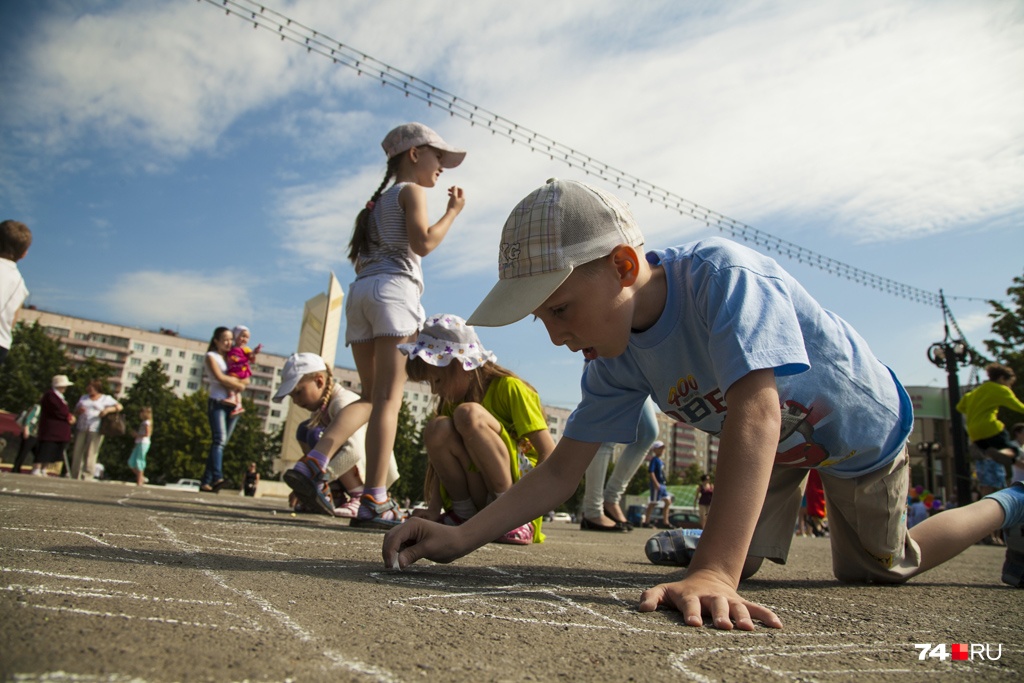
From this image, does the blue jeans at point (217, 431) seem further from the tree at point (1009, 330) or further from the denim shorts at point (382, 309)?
the tree at point (1009, 330)

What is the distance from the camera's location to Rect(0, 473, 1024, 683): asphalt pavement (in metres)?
1.00

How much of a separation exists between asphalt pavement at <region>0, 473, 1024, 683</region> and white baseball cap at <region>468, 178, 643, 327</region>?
2.29 feet

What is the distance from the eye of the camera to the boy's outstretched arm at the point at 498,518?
210 centimetres

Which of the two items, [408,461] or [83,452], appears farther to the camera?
[408,461]

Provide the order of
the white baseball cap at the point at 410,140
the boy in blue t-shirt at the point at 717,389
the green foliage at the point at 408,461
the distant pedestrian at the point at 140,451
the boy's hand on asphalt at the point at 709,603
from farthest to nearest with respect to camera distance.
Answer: the green foliage at the point at 408,461
the distant pedestrian at the point at 140,451
the white baseball cap at the point at 410,140
the boy in blue t-shirt at the point at 717,389
the boy's hand on asphalt at the point at 709,603

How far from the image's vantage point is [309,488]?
4.03m

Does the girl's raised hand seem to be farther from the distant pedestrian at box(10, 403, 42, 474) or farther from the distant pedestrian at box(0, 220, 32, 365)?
the distant pedestrian at box(10, 403, 42, 474)

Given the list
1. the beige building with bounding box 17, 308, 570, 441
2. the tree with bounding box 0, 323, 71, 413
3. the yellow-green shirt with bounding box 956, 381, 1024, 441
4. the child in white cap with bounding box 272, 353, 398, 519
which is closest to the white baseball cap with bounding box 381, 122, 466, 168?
the child in white cap with bounding box 272, 353, 398, 519

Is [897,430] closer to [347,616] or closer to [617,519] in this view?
[347,616]

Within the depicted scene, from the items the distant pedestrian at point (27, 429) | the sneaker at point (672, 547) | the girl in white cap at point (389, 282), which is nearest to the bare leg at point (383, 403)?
the girl in white cap at point (389, 282)

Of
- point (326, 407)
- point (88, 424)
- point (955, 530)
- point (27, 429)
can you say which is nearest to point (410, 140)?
point (326, 407)

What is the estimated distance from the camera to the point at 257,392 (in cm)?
9300

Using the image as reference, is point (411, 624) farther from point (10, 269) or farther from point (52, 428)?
point (52, 428)

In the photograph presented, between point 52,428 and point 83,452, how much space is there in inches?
61.8
